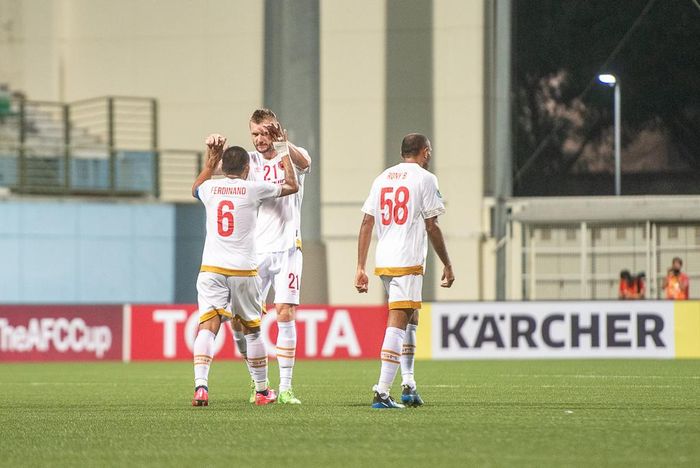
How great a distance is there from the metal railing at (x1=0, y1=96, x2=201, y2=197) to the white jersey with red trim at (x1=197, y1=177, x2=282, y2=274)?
21.8 metres

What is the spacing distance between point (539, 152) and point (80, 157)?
10676 millimetres

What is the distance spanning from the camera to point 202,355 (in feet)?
36.9

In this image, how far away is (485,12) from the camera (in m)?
33.0

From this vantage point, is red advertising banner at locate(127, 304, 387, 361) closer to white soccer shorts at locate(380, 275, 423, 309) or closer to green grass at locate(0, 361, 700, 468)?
green grass at locate(0, 361, 700, 468)

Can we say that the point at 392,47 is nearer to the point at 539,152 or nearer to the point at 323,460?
the point at 539,152

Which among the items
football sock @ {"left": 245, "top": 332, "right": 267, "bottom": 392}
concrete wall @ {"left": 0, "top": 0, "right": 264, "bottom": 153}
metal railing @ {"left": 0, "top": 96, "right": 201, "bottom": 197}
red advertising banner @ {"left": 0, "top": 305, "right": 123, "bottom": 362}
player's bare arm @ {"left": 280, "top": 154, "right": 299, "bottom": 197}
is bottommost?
red advertising banner @ {"left": 0, "top": 305, "right": 123, "bottom": 362}

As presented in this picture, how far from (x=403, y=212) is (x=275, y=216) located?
1.51 meters

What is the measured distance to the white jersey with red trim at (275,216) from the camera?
39.5 ft

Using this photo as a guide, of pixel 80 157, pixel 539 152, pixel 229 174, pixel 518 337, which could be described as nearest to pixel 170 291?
pixel 80 157

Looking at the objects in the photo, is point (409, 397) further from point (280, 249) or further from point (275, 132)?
point (275, 132)

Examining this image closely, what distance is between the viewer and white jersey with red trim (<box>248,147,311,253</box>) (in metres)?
12.1

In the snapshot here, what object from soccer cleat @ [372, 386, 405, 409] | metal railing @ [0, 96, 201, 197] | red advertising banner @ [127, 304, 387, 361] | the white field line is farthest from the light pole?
soccer cleat @ [372, 386, 405, 409]

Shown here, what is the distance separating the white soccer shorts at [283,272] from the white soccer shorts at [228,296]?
51 cm

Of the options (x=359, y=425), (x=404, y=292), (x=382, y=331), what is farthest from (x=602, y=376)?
(x=382, y=331)
